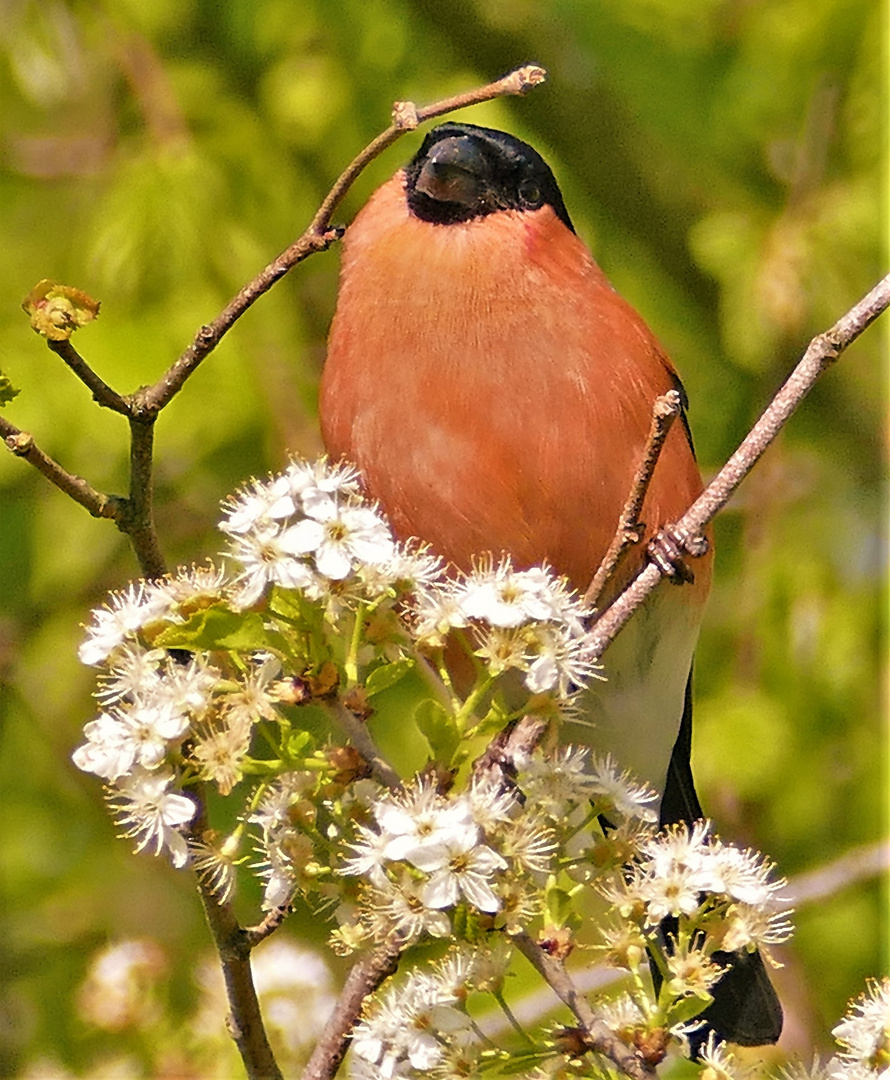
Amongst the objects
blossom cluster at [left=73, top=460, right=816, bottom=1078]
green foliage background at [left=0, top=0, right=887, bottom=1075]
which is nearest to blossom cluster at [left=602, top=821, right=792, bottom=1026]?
blossom cluster at [left=73, top=460, right=816, bottom=1078]

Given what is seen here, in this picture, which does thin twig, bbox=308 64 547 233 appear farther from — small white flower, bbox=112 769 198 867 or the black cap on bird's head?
the black cap on bird's head

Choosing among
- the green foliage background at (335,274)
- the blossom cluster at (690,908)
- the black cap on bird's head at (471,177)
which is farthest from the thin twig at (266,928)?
the green foliage background at (335,274)

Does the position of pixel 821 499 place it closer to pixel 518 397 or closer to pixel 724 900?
pixel 518 397

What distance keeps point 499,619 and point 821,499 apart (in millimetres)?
2379

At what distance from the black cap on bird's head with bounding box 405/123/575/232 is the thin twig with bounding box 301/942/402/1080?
1297 mm

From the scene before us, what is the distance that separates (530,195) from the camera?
2775 millimetres

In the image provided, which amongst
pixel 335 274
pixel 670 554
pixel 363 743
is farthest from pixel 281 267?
pixel 335 274

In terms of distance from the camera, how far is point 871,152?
364 cm

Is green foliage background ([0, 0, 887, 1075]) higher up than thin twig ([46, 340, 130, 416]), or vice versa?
green foliage background ([0, 0, 887, 1075])

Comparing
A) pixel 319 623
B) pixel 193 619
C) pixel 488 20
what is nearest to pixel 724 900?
pixel 319 623

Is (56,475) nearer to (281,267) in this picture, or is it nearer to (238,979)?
(281,267)

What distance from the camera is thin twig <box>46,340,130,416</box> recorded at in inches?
61.2

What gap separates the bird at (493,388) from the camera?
8.34 feet

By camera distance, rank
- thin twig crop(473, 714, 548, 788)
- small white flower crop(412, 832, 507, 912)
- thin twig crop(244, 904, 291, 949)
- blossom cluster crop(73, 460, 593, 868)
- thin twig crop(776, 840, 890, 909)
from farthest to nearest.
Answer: thin twig crop(776, 840, 890, 909)
thin twig crop(473, 714, 548, 788)
thin twig crop(244, 904, 291, 949)
blossom cluster crop(73, 460, 593, 868)
small white flower crop(412, 832, 507, 912)
